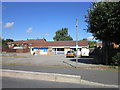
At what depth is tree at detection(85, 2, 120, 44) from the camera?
39.1 ft

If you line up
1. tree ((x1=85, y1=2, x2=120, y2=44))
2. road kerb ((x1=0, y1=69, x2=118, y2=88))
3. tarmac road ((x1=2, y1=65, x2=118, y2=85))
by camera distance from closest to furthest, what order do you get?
road kerb ((x1=0, y1=69, x2=118, y2=88))
tarmac road ((x1=2, y1=65, x2=118, y2=85))
tree ((x1=85, y1=2, x2=120, y2=44))

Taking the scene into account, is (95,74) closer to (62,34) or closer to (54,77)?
(54,77)

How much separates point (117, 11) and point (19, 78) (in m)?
9.13

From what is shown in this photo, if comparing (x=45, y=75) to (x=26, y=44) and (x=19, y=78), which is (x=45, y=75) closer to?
(x=19, y=78)

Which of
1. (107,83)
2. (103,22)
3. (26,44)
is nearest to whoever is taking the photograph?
(107,83)

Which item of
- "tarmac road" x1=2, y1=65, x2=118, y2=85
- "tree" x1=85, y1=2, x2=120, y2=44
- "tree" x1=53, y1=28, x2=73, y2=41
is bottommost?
"tarmac road" x1=2, y1=65, x2=118, y2=85

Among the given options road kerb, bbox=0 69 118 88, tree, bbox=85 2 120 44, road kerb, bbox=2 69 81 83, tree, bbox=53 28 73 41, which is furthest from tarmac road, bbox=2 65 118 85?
tree, bbox=53 28 73 41

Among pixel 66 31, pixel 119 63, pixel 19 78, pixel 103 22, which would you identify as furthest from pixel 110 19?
pixel 66 31

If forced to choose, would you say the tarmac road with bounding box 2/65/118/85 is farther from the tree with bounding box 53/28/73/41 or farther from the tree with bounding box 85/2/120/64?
the tree with bounding box 53/28/73/41

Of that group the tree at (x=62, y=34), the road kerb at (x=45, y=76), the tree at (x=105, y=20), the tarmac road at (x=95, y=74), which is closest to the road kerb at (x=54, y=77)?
the road kerb at (x=45, y=76)

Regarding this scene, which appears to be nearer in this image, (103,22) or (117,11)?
(117,11)

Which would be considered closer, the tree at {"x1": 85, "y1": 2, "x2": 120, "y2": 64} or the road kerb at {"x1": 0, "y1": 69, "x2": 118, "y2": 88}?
the road kerb at {"x1": 0, "y1": 69, "x2": 118, "y2": 88}

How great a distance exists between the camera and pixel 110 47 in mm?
15461

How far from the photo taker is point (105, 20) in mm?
12430
